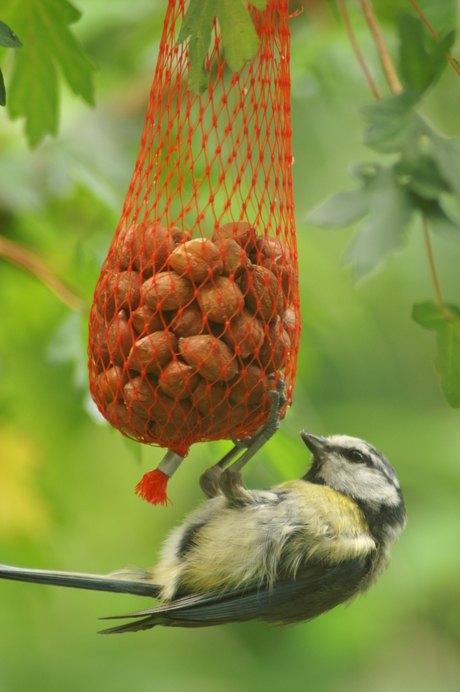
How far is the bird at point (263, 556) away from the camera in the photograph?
7.66 ft

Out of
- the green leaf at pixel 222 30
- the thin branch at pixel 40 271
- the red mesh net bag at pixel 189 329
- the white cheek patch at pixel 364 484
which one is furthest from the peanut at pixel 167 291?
the white cheek patch at pixel 364 484

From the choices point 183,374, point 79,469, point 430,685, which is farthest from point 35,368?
point 430,685

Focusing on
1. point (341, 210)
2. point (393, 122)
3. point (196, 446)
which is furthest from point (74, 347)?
point (393, 122)

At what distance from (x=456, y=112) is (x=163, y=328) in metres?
3.36

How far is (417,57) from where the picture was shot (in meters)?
2.07

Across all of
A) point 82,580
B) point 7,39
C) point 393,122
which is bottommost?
point 82,580

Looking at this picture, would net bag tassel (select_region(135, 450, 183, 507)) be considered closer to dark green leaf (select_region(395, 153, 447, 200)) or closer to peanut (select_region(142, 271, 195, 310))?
peanut (select_region(142, 271, 195, 310))

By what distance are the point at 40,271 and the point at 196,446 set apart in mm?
838

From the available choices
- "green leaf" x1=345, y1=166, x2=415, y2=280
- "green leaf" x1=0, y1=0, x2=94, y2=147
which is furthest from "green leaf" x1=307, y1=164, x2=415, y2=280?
"green leaf" x1=0, y1=0, x2=94, y2=147

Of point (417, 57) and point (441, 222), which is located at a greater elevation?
point (417, 57)

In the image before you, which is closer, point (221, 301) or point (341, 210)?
point (221, 301)

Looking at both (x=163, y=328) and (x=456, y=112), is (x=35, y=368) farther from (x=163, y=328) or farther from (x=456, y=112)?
(x=456, y=112)

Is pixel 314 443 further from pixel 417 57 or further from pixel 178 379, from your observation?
→ pixel 417 57

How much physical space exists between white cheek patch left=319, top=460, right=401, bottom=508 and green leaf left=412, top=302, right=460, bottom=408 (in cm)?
71
